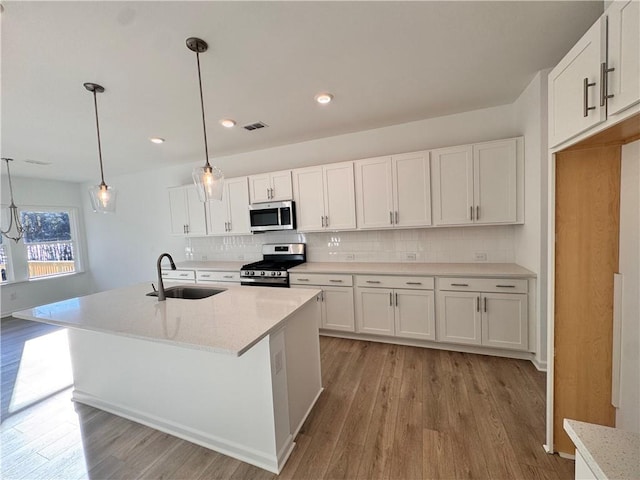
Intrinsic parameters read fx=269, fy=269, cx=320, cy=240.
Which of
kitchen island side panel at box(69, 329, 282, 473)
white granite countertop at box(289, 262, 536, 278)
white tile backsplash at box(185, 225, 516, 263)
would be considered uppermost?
white tile backsplash at box(185, 225, 516, 263)

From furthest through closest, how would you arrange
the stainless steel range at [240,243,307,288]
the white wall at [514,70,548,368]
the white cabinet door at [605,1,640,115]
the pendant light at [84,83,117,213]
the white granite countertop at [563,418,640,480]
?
the stainless steel range at [240,243,307,288]
the white wall at [514,70,548,368]
the pendant light at [84,83,117,213]
the white cabinet door at [605,1,640,115]
the white granite countertop at [563,418,640,480]

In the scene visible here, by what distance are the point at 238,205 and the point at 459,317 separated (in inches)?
129

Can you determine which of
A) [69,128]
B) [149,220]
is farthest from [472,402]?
[149,220]

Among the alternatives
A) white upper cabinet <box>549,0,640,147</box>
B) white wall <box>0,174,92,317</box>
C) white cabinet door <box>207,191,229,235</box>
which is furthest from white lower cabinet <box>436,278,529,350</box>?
white wall <box>0,174,92,317</box>

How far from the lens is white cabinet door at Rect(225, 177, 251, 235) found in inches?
159

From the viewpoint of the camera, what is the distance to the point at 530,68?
2223 mm

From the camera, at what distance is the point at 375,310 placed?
315cm

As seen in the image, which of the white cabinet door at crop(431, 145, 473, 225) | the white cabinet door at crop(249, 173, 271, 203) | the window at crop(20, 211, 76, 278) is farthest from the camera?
the window at crop(20, 211, 76, 278)

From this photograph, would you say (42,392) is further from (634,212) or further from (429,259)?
(634,212)

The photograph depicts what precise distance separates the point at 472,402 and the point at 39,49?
3.88 metres

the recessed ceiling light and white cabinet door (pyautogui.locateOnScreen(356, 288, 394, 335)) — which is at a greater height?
the recessed ceiling light

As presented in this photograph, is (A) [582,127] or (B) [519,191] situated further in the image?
(B) [519,191]

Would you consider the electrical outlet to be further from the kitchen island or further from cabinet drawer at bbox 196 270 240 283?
cabinet drawer at bbox 196 270 240 283

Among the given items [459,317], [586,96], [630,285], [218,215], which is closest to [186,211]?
[218,215]
